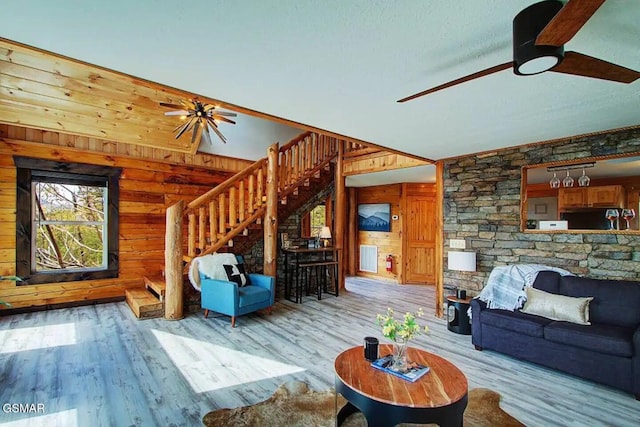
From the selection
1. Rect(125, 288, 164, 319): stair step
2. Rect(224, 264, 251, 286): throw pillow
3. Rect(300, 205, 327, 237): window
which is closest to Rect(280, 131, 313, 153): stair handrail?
Rect(300, 205, 327, 237): window

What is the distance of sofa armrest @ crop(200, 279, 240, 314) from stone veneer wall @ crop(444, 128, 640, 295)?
3.14 meters

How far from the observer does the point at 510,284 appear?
3.68 metres

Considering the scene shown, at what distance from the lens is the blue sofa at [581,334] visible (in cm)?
262

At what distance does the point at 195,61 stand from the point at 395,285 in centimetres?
654

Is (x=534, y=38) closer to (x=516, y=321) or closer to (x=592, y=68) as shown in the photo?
(x=592, y=68)

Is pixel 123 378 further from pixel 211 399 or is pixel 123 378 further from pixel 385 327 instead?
pixel 385 327

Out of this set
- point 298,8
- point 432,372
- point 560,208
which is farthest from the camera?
point 560,208

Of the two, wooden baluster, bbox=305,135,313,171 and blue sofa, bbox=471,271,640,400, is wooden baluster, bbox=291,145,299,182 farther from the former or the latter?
blue sofa, bbox=471,271,640,400

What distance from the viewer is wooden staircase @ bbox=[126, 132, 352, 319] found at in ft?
15.5

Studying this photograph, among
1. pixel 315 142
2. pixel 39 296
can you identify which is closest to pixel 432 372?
pixel 315 142

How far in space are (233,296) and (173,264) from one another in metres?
1.04

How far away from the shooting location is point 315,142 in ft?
21.5

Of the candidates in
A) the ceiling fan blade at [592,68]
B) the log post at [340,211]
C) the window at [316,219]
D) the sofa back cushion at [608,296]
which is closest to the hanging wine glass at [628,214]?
the sofa back cushion at [608,296]

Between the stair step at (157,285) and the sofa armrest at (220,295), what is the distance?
0.65m
